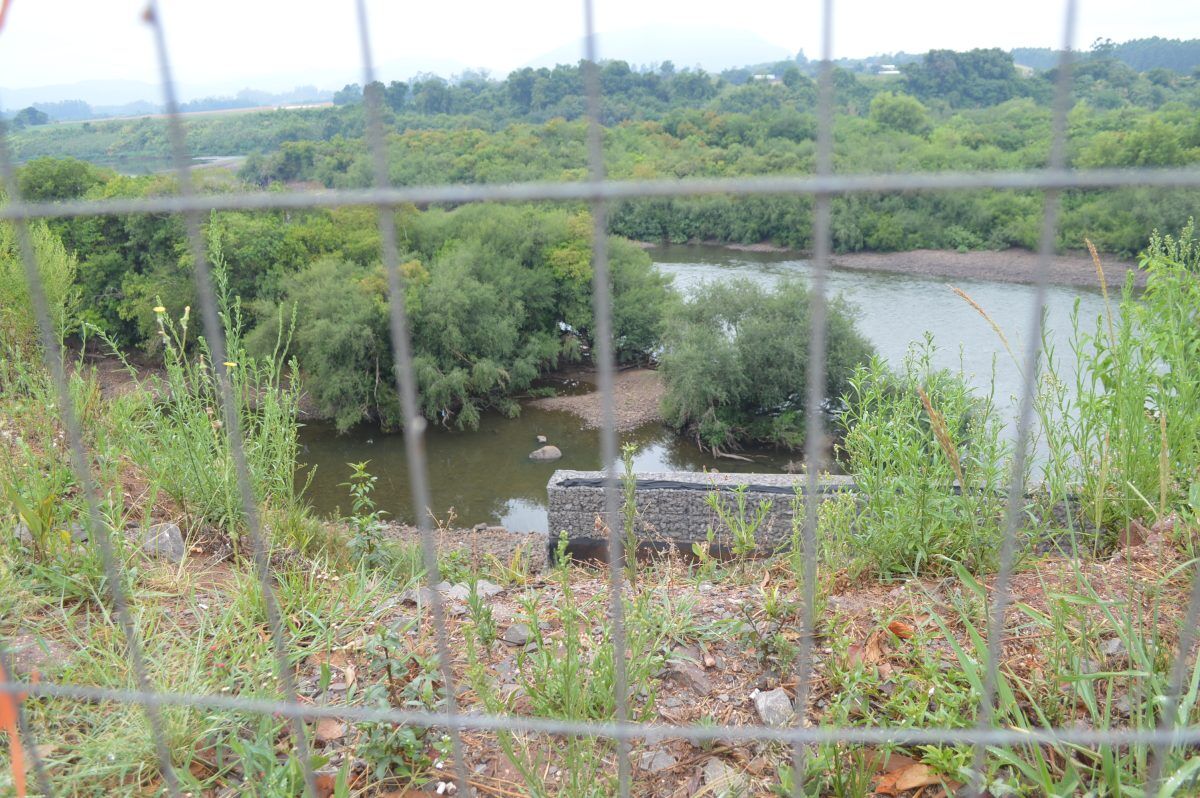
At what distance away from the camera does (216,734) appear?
1609 mm

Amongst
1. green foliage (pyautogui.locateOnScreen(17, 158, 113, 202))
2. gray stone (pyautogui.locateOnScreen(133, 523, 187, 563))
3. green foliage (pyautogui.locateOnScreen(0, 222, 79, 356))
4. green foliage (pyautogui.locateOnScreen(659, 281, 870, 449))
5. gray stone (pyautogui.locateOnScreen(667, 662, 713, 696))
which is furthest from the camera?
green foliage (pyautogui.locateOnScreen(17, 158, 113, 202))

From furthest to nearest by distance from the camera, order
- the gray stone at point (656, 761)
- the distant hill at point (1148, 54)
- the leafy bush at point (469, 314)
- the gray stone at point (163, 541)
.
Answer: the leafy bush at point (469, 314), the gray stone at point (163, 541), the gray stone at point (656, 761), the distant hill at point (1148, 54)

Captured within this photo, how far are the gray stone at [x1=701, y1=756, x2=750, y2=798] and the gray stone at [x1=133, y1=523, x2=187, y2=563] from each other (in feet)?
4.91

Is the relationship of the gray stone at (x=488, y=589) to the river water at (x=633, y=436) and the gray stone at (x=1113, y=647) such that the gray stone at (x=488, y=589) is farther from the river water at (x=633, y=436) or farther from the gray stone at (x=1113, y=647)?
the river water at (x=633, y=436)

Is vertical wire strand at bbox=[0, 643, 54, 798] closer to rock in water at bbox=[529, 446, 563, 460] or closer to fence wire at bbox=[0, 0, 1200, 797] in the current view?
fence wire at bbox=[0, 0, 1200, 797]

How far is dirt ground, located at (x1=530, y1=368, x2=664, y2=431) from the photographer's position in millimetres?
15507

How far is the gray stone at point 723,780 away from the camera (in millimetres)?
1481

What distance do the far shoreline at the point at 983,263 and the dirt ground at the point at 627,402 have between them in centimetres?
404

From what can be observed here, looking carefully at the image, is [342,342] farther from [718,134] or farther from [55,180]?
[718,134]

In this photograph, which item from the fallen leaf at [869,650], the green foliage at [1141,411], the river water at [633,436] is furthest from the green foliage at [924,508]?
the river water at [633,436]

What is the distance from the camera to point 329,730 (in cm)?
167

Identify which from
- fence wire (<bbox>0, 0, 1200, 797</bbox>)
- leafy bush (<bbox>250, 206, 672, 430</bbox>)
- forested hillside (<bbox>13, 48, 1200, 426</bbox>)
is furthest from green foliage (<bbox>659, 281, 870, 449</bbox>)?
fence wire (<bbox>0, 0, 1200, 797</bbox>)

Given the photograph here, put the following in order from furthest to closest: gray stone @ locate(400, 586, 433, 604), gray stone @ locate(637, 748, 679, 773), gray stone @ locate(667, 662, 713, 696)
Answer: gray stone @ locate(400, 586, 433, 604) < gray stone @ locate(667, 662, 713, 696) < gray stone @ locate(637, 748, 679, 773)

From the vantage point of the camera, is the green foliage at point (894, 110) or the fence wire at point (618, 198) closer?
the fence wire at point (618, 198)
